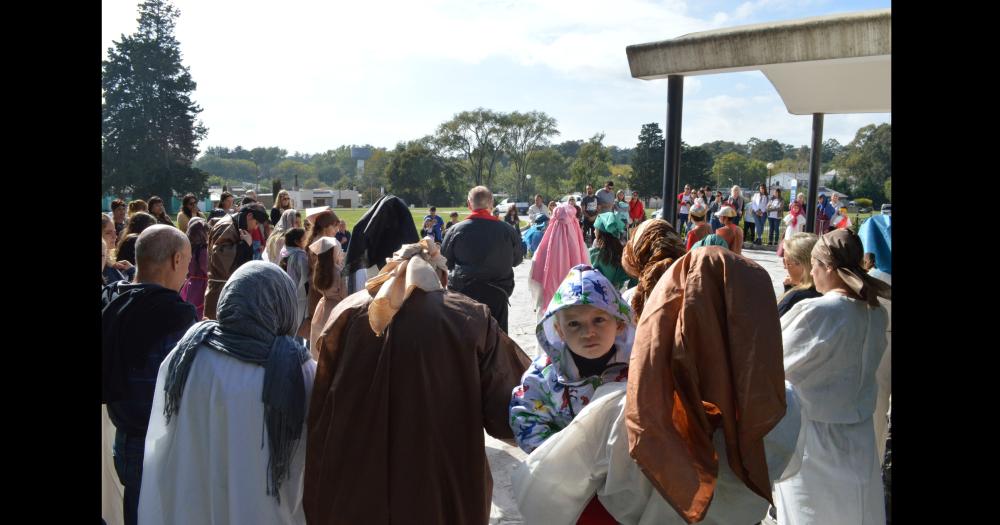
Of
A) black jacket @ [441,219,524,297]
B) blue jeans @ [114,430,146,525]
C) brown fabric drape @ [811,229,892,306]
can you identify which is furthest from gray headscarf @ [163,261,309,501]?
black jacket @ [441,219,524,297]

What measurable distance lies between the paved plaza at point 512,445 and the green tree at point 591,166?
182 ft

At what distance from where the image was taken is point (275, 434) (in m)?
2.85

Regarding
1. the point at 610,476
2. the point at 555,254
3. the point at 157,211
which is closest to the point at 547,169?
the point at 157,211

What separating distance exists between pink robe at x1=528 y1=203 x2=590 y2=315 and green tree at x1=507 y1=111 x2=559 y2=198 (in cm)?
8840

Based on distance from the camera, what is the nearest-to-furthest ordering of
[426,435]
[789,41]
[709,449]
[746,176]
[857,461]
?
[709,449] < [426,435] < [857,461] < [789,41] < [746,176]

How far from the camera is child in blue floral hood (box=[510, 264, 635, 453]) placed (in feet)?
8.11

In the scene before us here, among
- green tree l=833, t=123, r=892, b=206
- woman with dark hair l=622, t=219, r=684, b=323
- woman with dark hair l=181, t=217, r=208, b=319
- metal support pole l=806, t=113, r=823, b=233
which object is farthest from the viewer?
green tree l=833, t=123, r=892, b=206

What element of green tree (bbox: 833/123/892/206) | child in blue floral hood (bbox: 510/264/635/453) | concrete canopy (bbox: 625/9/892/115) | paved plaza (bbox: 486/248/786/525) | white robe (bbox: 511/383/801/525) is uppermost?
green tree (bbox: 833/123/892/206)

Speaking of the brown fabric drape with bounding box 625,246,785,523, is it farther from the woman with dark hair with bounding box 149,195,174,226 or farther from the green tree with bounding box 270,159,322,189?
the green tree with bounding box 270,159,322,189
